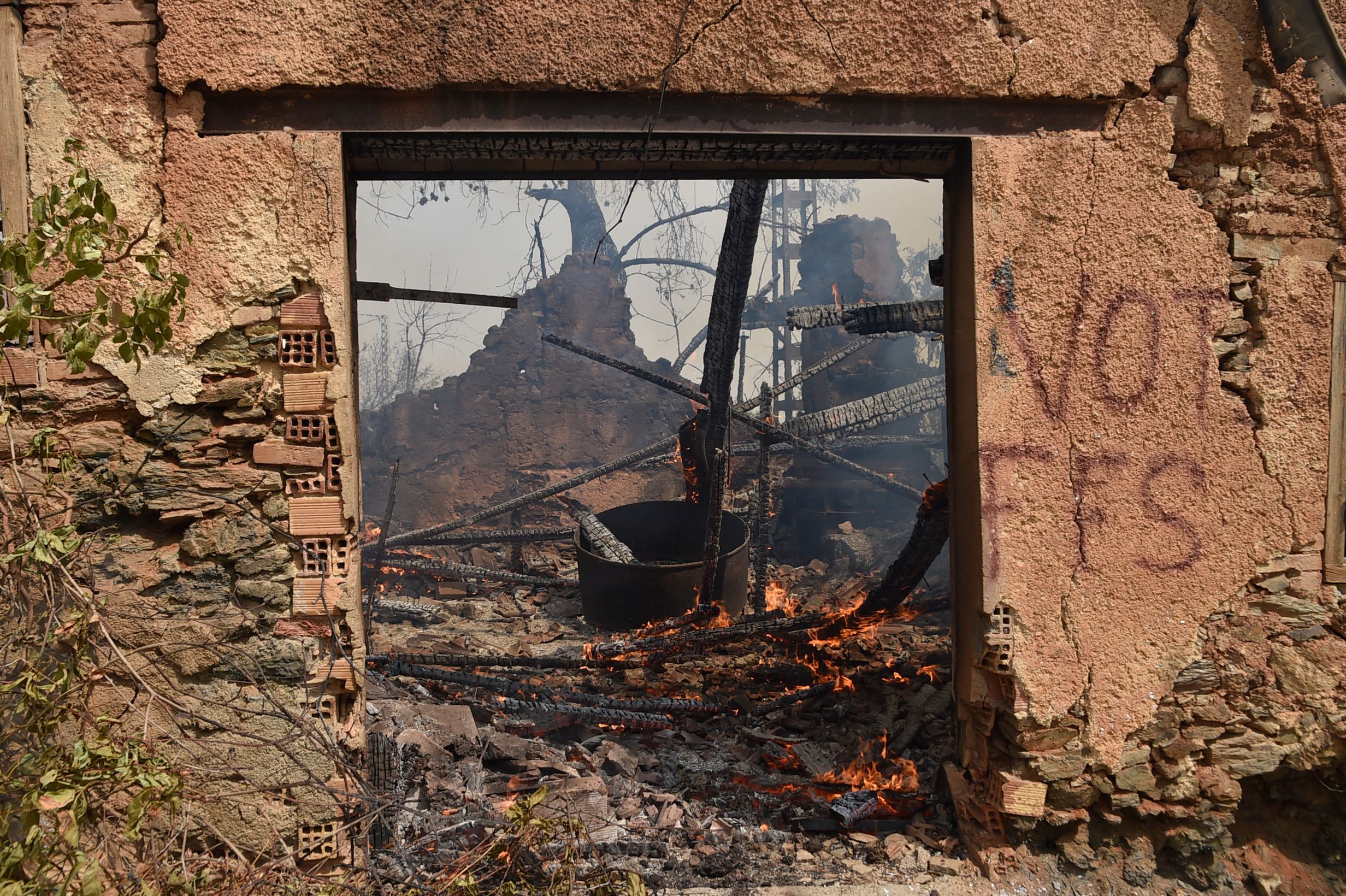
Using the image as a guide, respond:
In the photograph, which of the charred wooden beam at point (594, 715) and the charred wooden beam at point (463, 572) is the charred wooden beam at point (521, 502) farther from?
the charred wooden beam at point (594, 715)

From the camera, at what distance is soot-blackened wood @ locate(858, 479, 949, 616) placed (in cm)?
481

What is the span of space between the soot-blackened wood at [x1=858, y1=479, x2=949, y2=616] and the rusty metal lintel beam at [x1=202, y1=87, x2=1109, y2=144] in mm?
1799

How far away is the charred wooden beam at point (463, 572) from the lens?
9.15 meters

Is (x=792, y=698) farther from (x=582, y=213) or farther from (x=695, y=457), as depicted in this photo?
(x=582, y=213)

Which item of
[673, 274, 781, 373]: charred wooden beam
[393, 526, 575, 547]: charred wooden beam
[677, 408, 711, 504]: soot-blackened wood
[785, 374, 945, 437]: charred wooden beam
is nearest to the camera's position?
[677, 408, 711, 504]: soot-blackened wood

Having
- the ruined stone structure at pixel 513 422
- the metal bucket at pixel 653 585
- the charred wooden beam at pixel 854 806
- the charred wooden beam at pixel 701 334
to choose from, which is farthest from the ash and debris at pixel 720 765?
the charred wooden beam at pixel 701 334

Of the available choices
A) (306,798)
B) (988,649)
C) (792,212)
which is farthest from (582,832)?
(792,212)

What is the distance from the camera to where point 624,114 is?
124 inches

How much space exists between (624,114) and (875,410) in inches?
345

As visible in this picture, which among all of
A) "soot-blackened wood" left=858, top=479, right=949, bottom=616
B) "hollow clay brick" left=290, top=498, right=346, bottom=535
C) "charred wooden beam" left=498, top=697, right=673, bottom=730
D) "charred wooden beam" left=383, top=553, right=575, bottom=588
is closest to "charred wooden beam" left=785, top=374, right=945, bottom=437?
"charred wooden beam" left=383, top=553, right=575, bottom=588

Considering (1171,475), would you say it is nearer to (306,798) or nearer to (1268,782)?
(1268,782)

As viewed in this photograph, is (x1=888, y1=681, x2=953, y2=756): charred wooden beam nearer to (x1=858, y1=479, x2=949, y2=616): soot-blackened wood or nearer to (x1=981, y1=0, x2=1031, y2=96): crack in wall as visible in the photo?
(x1=858, y1=479, x2=949, y2=616): soot-blackened wood

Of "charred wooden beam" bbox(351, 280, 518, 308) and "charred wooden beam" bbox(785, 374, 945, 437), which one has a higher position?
"charred wooden beam" bbox(351, 280, 518, 308)

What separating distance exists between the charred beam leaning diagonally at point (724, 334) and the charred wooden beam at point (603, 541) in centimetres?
84
